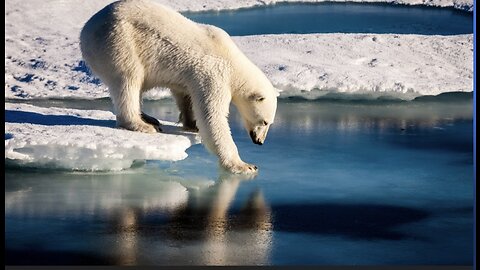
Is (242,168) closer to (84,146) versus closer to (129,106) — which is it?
(129,106)

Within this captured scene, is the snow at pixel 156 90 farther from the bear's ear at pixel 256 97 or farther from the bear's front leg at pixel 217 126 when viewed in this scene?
the bear's ear at pixel 256 97

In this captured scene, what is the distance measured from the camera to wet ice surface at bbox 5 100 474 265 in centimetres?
676

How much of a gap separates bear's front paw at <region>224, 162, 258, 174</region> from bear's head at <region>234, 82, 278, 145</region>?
1.23ft

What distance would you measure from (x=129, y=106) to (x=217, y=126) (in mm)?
671

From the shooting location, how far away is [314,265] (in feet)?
21.9

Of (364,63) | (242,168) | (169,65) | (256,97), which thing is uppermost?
(169,65)

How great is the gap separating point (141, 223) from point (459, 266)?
212 centimetres

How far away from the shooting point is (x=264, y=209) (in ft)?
23.9

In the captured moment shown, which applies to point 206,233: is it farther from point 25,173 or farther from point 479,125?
point 479,125

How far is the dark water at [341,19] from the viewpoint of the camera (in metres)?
12.4

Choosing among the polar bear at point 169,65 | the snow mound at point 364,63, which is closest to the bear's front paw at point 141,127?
the polar bear at point 169,65

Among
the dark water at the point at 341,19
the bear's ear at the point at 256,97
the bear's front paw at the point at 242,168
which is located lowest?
the dark water at the point at 341,19

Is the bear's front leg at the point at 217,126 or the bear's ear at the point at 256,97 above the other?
the bear's ear at the point at 256,97

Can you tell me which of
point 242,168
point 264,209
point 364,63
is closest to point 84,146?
point 242,168
